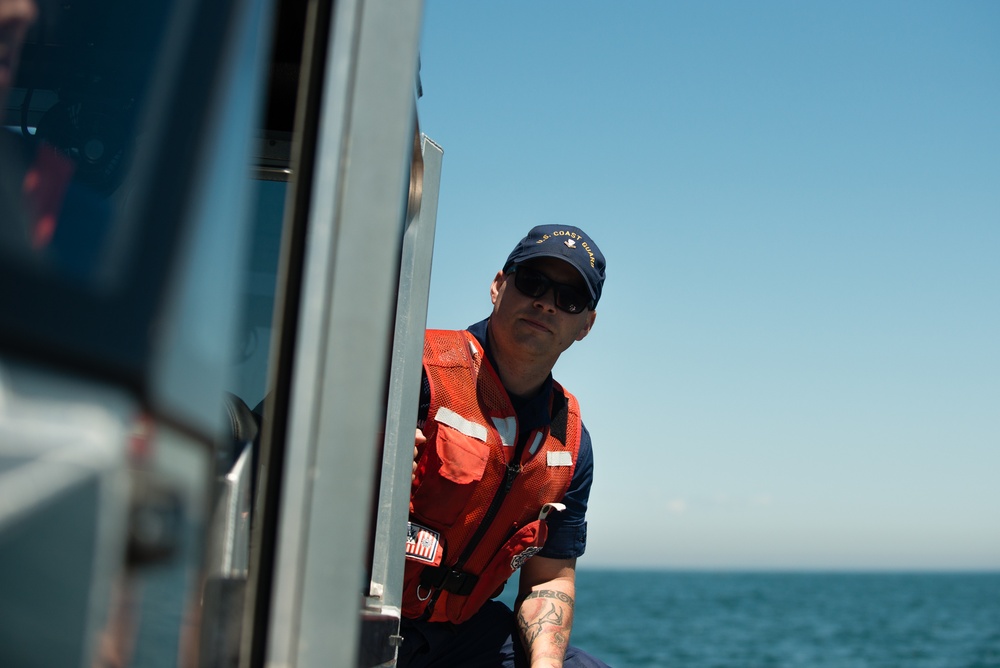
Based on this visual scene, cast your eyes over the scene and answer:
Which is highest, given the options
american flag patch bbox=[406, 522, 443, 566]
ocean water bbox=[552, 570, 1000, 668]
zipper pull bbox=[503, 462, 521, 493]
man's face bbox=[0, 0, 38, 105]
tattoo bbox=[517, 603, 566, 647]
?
man's face bbox=[0, 0, 38, 105]

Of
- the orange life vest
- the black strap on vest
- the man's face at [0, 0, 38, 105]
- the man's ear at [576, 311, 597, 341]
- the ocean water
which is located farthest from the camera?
the ocean water

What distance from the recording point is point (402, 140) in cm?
122

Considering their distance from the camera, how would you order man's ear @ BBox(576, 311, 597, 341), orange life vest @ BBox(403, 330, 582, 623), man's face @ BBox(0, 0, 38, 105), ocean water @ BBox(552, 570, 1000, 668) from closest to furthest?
1. man's face @ BBox(0, 0, 38, 105)
2. orange life vest @ BBox(403, 330, 582, 623)
3. man's ear @ BBox(576, 311, 597, 341)
4. ocean water @ BBox(552, 570, 1000, 668)

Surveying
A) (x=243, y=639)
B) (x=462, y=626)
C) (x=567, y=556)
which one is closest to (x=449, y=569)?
(x=462, y=626)

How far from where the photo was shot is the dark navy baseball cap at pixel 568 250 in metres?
3.18

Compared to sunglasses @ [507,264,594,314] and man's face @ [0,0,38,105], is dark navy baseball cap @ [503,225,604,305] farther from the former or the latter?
man's face @ [0,0,38,105]

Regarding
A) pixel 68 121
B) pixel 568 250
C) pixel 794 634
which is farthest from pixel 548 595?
pixel 794 634

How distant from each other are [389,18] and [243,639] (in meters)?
0.73

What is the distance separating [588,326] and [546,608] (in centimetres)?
94

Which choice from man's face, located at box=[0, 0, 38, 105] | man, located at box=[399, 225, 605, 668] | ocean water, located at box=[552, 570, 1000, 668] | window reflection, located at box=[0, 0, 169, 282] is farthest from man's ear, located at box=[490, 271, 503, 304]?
ocean water, located at box=[552, 570, 1000, 668]

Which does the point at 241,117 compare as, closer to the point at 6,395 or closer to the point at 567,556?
the point at 6,395

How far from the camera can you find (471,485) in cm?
302

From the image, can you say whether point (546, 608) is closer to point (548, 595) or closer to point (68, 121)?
point (548, 595)

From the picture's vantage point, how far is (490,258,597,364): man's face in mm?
3234
